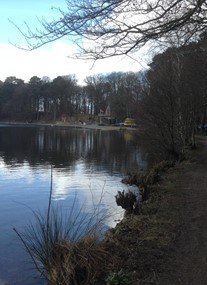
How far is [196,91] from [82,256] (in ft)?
72.6

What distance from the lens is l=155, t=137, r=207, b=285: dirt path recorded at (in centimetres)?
610

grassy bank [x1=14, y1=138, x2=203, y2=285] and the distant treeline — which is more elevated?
the distant treeline

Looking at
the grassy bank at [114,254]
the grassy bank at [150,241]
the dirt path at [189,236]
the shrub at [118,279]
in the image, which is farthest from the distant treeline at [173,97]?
the shrub at [118,279]

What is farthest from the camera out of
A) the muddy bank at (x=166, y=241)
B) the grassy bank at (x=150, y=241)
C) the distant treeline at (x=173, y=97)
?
the distant treeline at (x=173, y=97)

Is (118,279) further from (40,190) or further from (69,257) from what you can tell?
(40,190)

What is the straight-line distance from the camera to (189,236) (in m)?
8.08

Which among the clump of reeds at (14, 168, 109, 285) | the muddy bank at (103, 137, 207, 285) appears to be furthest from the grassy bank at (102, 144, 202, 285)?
the clump of reeds at (14, 168, 109, 285)

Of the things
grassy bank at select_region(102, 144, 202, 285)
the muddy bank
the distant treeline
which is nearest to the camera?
the muddy bank

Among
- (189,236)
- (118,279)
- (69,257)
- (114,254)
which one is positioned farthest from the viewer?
(189,236)

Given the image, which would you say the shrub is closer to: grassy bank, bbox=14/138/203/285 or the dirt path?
grassy bank, bbox=14/138/203/285

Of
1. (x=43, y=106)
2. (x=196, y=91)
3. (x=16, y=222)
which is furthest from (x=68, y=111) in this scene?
(x=16, y=222)

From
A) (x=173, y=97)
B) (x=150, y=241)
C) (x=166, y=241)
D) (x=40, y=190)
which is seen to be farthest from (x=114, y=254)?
(x=173, y=97)

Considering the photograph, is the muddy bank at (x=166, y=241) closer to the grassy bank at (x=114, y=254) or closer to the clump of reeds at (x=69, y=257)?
the grassy bank at (x=114, y=254)

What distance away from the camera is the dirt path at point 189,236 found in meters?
6.10
